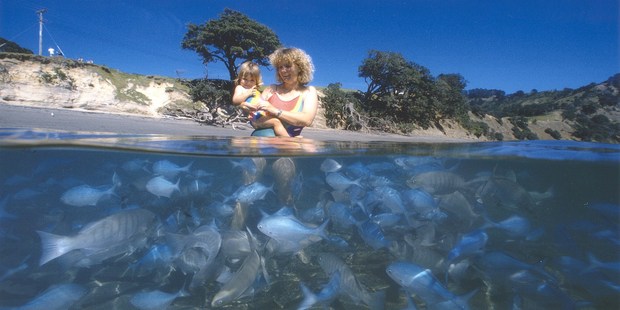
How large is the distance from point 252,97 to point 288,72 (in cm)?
57

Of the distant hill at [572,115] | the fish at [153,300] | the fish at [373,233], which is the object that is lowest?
the fish at [153,300]

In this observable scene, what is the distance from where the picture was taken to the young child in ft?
13.5

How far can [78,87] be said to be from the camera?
25.7 m

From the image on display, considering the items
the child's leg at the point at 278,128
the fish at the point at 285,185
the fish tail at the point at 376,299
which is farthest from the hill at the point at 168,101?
the fish tail at the point at 376,299

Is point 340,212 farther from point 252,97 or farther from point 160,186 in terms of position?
point 160,186

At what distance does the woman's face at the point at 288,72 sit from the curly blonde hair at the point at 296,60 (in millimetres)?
37

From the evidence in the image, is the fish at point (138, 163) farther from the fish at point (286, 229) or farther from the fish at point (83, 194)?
the fish at point (286, 229)

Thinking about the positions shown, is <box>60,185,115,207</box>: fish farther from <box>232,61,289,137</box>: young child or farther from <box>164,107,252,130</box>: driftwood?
<box>164,107,252,130</box>: driftwood

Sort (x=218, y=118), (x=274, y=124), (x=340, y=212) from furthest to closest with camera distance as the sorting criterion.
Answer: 1. (x=218, y=118)
2. (x=340, y=212)
3. (x=274, y=124)

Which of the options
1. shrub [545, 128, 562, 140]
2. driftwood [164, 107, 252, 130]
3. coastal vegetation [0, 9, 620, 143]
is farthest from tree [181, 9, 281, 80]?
shrub [545, 128, 562, 140]

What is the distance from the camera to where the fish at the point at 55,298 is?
2965mm

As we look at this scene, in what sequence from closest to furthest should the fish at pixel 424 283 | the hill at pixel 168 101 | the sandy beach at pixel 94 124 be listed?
1. the fish at pixel 424 283
2. the sandy beach at pixel 94 124
3. the hill at pixel 168 101

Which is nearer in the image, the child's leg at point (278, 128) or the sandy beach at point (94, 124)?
the child's leg at point (278, 128)

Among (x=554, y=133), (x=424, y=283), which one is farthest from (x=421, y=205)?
(x=554, y=133)
